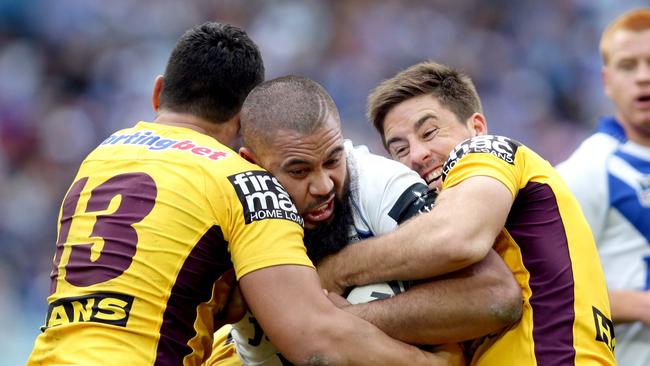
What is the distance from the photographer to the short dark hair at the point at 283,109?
4133mm

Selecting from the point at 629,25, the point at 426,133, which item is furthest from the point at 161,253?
the point at 629,25

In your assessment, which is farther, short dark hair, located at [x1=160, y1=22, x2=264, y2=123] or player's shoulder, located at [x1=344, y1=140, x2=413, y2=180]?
short dark hair, located at [x1=160, y1=22, x2=264, y2=123]

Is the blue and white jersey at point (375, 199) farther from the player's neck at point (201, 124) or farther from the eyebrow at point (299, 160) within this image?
the player's neck at point (201, 124)

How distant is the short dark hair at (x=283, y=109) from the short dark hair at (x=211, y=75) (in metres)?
0.21

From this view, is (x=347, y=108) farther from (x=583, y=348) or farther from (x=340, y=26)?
Result: (x=583, y=348)

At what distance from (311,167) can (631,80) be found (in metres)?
1.92

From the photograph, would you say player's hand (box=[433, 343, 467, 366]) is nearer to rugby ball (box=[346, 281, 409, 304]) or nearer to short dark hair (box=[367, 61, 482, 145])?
rugby ball (box=[346, 281, 409, 304])

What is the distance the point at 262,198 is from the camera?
12.9ft

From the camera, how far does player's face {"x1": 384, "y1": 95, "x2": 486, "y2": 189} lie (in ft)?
15.5

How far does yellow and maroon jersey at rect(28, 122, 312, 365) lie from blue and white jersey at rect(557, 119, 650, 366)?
5.76 ft

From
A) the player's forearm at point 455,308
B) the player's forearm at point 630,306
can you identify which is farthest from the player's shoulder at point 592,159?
the player's forearm at point 455,308

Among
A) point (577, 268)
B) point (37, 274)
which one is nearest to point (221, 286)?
point (577, 268)

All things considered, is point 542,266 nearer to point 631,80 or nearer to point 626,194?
point 626,194

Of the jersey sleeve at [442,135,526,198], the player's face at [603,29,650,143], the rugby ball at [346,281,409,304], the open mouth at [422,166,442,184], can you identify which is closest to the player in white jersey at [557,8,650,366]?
the player's face at [603,29,650,143]
